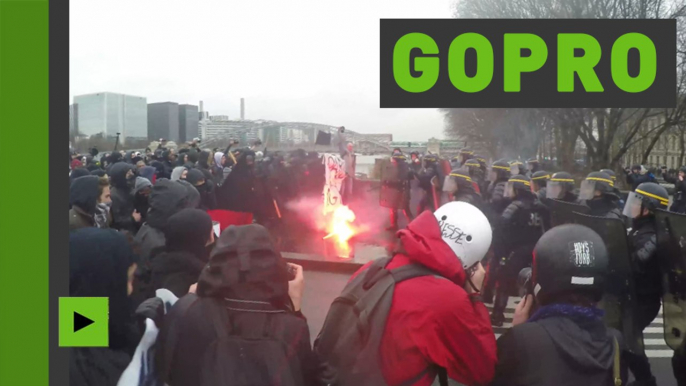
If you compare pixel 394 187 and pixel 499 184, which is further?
pixel 394 187

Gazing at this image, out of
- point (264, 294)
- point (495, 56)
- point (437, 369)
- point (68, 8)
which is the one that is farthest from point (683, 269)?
point (68, 8)

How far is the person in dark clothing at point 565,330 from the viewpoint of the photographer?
1.51 metres

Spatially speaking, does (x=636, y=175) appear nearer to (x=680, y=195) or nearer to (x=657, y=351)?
(x=657, y=351)

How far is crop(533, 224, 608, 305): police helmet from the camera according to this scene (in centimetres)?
158

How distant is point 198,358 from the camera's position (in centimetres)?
162

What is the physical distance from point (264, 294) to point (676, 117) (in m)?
2.98

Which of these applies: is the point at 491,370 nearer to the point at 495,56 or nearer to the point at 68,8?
the point at 495,56

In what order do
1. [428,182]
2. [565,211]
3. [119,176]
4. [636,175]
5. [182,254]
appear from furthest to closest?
[428,182]
[119,176]
[636,175]
[565,211]
[182,254]

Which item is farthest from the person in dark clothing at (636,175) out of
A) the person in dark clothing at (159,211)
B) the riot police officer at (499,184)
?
the person in dark clothing at (159,211)

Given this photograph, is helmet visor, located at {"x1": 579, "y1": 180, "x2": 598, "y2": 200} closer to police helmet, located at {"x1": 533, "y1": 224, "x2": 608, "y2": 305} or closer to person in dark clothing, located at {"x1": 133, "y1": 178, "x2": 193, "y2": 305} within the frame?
police helmet, located at {"x1": 533, "y1": 224, "x2": 608, "y2": 305}

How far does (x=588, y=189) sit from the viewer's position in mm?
4160

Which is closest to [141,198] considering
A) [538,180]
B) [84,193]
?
[84,193]

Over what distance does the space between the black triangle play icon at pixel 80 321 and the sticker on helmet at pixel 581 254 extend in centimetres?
181

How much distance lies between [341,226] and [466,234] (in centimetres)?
618
